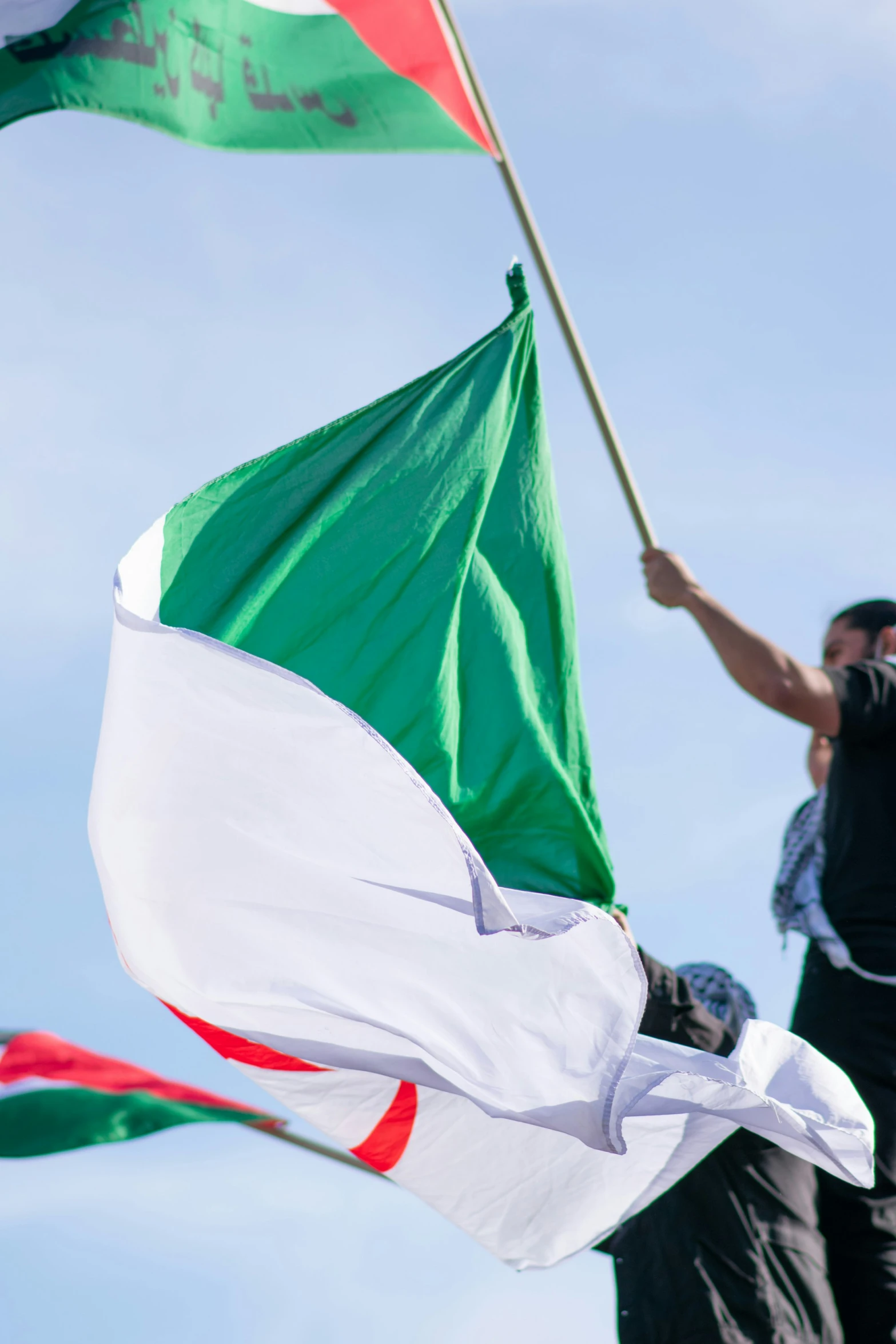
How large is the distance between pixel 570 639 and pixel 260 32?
5.94ft

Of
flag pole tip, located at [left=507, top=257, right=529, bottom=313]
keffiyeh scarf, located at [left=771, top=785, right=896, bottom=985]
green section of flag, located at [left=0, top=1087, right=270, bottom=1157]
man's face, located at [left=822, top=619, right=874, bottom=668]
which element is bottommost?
green section of flag, located at [left=0, top=1087, right=270, bottom=1157]

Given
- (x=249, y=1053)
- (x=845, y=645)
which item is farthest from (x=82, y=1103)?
(x=845, y=645)

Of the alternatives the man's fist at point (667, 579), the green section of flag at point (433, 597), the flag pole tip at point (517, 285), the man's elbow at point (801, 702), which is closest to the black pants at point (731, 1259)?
the green section of flag at point (433, 597)

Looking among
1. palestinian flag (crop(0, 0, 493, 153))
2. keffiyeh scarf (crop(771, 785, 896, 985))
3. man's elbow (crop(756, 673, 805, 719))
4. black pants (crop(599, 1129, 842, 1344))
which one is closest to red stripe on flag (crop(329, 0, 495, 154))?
palestinian flag (crop(0, 0, 493, 153))

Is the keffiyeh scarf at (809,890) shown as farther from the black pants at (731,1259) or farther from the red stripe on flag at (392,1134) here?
the red stripe on flag at (392,1134)

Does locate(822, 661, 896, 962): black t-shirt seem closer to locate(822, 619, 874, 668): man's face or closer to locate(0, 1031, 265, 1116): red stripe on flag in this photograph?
locate(822, 619, 874, 668): man's face

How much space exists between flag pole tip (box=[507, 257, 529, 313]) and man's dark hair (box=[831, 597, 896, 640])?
134cm

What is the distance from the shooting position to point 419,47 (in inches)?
154

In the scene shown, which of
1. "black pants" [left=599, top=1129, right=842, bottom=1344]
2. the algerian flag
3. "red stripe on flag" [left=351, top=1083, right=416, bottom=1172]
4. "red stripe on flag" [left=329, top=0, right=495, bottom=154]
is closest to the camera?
the algerian flag

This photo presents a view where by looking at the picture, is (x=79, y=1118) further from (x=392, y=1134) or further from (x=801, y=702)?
(x=801, y=702)

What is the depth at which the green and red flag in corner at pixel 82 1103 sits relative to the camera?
12.4 ft

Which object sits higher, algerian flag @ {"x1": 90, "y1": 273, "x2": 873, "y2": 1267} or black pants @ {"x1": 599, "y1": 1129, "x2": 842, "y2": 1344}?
algerian flag @ {"x1": 90, "y1": 273, "x2": 873, "y2": 1267}

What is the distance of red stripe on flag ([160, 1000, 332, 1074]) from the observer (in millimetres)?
3391

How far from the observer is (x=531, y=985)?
117 inches
